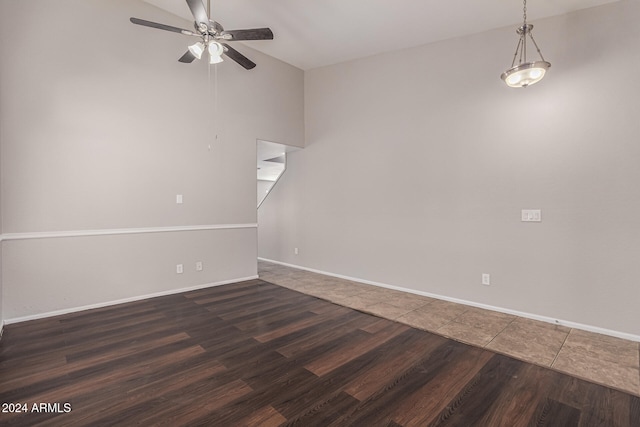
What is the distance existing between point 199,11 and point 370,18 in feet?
6.68

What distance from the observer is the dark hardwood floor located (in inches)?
66.4

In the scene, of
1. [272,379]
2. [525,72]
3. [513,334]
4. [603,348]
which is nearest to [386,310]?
[513,334]

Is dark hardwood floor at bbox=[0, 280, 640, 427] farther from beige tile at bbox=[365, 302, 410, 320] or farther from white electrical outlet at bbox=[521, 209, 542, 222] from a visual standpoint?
white electrical outlet at bbox=[521, 209, 542, 222]

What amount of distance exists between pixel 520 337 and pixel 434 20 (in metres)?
3.53

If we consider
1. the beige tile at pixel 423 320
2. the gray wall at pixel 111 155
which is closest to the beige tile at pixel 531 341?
the beige tile at pixel 423 320

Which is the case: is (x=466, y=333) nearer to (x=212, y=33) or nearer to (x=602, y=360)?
(x=602, y=360)

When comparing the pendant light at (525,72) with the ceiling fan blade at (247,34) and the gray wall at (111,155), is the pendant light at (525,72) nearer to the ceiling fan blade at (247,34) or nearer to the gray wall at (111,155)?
the ceiling fan blade at (247,34)

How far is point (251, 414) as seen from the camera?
169cm

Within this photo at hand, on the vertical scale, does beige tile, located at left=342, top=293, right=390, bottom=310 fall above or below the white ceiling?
below

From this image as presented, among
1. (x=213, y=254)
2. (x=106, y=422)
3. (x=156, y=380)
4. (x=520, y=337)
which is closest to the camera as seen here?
(x=106, y=422)

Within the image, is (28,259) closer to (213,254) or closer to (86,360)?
(86,360)

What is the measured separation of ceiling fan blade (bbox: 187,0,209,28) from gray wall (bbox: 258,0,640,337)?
2643 millimetres

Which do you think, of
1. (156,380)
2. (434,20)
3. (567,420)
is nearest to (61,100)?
(156,380)

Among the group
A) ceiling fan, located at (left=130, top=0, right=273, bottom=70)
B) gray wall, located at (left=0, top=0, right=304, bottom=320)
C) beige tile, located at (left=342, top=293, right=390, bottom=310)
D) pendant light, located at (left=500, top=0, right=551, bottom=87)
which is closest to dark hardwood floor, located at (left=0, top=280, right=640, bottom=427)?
beige tile, located at (left=342, top=293, right=390, bottom=310)
